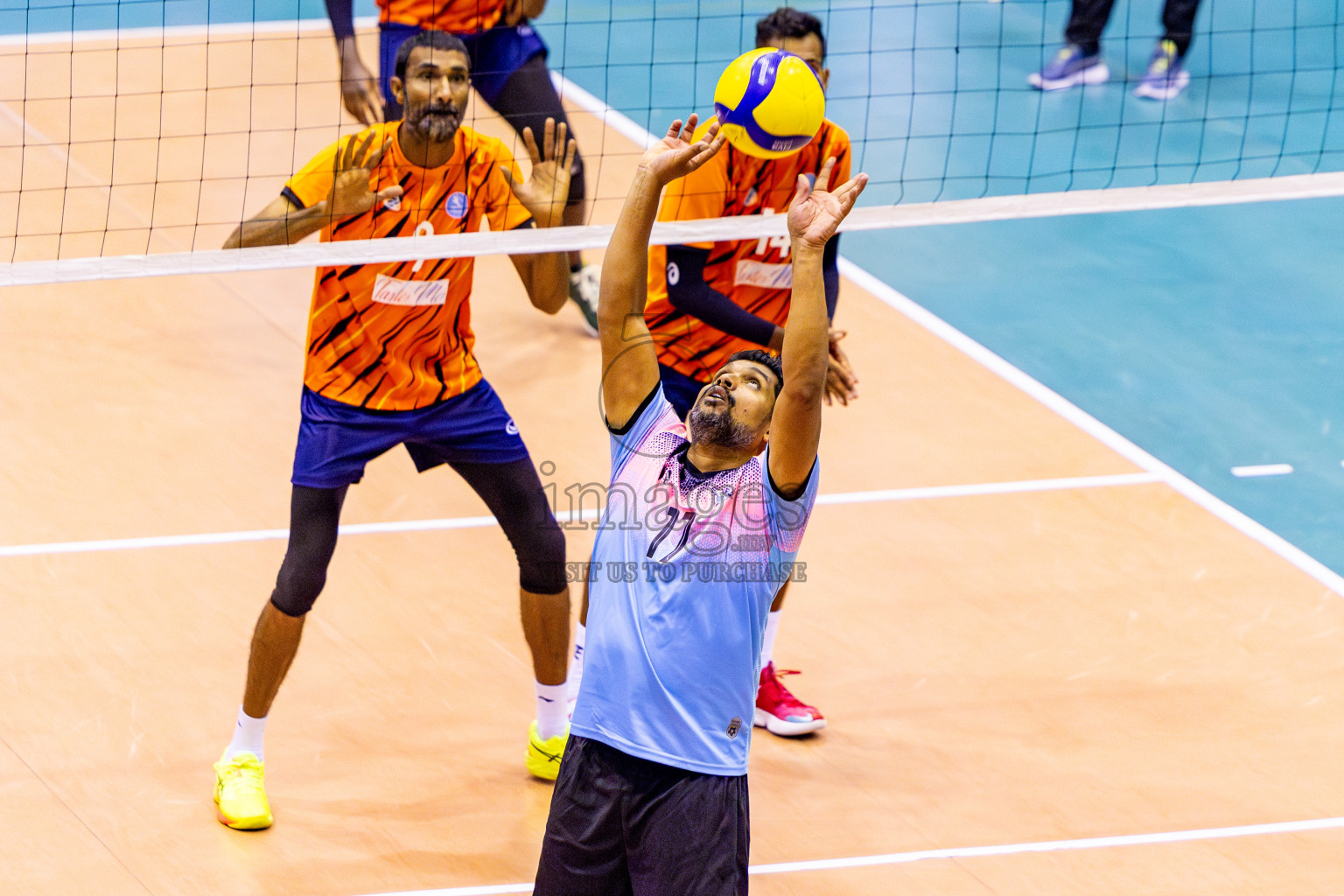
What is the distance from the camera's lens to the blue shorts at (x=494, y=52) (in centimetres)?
779

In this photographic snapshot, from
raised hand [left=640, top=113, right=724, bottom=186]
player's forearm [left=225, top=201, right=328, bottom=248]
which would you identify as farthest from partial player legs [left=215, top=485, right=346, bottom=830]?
raised hand [left=640, top=113, right=724, bottom=186]

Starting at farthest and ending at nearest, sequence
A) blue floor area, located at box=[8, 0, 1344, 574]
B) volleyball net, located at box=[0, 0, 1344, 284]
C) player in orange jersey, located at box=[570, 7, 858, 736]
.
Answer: volleyball net, located at box=[0, 0, 1344, 284], blue floor area, located at box=[8, 0, 1344, 574], player in orange jersey, located at box=[570, 7, 858, 736]

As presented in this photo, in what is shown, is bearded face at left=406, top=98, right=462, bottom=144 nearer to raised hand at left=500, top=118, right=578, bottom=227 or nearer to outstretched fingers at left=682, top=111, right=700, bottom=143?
raised hand at left=500, top=118, right=578, bottom=227

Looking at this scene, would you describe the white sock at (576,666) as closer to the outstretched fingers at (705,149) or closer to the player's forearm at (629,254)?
the player's forearm at (629,254)

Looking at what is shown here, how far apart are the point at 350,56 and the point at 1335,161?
261 inches

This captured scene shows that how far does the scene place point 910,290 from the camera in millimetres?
9391

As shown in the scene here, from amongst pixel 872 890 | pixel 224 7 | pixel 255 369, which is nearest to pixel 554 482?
pixel 255 369

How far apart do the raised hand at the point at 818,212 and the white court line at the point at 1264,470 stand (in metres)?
4.47

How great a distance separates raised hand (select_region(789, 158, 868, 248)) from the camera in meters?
3.66

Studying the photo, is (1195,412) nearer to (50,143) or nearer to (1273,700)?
(1273,700)

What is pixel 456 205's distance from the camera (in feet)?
16.8

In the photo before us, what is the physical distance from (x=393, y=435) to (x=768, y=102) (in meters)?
1.47

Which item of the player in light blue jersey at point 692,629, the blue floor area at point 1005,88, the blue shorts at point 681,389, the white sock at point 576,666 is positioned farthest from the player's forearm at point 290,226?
the blue floor area at point 1005,88

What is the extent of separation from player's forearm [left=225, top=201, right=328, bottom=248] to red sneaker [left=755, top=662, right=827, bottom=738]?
2086mm
